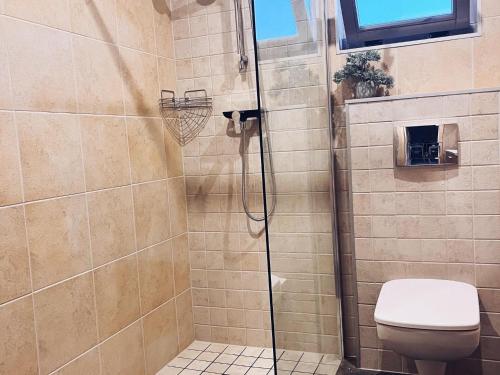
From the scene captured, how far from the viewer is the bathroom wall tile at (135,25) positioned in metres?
2.28

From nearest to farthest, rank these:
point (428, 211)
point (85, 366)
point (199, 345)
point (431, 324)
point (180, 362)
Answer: point (431, 324) → point (85, 366) → point (428, 211) → point (180, 362) → point (199, 345)

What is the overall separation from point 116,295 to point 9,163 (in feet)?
2.73

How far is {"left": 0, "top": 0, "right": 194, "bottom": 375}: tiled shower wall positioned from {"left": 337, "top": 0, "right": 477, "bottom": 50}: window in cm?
105

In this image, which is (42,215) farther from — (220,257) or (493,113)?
(493,113)

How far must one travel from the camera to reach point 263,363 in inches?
99.6

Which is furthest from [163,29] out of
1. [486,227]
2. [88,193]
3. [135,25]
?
[486,227]

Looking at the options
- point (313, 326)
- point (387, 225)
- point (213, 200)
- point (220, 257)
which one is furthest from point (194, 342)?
point (387, 225)

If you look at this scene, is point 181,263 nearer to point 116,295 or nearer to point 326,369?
point 116,295

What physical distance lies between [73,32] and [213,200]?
121cm

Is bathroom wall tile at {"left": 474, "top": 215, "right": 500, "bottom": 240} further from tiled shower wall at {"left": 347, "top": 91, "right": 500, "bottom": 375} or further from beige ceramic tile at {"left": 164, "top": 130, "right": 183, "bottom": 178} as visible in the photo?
beige ceramic tile at {"left": 164, "top": 130, "right": 183, "bottom": 178}

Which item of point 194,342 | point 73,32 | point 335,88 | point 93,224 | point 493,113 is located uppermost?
point 73,32

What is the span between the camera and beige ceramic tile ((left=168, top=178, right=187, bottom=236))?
8.74 ft

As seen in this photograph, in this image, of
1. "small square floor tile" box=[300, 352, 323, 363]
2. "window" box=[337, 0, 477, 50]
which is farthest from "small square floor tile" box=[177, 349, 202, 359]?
"window" box=[337, 0, 477, 50]

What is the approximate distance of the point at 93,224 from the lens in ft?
6.78
